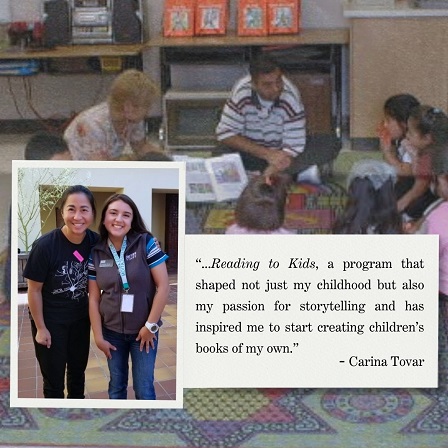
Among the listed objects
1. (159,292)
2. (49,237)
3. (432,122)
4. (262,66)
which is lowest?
(159,292)

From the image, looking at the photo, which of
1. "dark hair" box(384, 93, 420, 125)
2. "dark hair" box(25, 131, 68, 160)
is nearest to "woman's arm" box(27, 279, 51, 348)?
"dark hair" box(25, 131, 68, 160)

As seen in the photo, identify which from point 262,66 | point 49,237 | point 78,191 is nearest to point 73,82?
point 78,191

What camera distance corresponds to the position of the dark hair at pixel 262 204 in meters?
4.25

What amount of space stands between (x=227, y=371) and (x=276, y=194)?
2.80ft

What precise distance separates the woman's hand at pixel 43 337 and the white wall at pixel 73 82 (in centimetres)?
99

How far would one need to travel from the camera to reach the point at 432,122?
423 centimetres

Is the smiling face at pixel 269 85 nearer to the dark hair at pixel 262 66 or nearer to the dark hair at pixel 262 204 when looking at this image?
the dark hair at pixel 262 66

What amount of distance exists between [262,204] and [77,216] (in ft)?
2.79

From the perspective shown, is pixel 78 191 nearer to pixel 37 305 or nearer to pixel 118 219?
pixel 118 219

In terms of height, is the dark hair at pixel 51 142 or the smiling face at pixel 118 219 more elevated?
the dark hair at pixel 51 142

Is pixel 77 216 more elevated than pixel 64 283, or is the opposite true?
pixel 77 216

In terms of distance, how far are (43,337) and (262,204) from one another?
1.18 m

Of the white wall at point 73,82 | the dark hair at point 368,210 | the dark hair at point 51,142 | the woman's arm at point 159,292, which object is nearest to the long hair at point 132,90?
the white wall at point 73,82

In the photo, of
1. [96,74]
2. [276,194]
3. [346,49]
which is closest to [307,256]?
[276,194]
